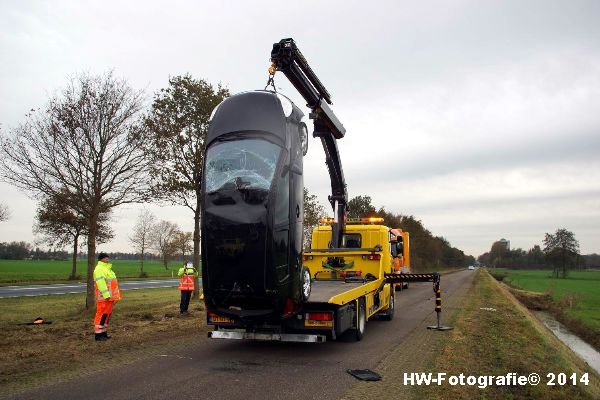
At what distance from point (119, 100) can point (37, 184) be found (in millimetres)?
3157

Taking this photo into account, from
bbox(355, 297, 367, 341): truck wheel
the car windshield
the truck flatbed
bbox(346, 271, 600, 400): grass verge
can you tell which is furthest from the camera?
bbox(355, 297, 367, 341): truck wheel

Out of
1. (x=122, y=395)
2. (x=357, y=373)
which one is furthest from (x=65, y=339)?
(x=357, y=373)

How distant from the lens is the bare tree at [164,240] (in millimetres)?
56375

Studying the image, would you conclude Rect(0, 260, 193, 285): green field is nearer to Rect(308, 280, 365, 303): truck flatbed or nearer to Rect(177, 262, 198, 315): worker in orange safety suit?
Rect(177, 262, 198, 315): worker in orange safety suit

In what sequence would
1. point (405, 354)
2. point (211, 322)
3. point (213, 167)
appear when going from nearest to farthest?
point (213, 167), point (211, 322), point (405, 354)

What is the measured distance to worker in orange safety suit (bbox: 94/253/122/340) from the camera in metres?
9.55

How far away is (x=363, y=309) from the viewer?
33.7 ft

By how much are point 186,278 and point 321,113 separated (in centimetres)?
659

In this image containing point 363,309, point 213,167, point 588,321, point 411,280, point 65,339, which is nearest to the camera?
point 213,167

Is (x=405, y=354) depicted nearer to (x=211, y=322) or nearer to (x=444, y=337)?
(x=444, y=337)

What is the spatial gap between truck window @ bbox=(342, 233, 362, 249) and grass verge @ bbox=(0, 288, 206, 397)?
4.64m

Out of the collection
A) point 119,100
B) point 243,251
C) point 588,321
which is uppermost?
point 119,100

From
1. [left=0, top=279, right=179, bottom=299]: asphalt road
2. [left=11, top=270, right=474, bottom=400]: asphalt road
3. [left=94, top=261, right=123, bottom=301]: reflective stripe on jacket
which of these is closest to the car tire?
[left=11, top=270, right=474, bottom=400]: asphalt road

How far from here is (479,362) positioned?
7887 millimetres
